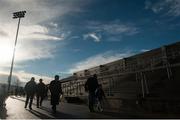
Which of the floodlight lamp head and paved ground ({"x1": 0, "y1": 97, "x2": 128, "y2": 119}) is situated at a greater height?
the floodlight lamp head

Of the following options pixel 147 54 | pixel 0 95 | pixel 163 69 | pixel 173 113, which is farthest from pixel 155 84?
pixel 147 54

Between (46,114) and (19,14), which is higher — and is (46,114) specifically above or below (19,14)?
below

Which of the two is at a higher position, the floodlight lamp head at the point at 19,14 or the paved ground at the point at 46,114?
the floodlight lamp head at the point at 19,14

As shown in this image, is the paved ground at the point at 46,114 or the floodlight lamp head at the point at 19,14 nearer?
the paved ground at the point at 46,114

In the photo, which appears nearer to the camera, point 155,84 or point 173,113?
point 173,113

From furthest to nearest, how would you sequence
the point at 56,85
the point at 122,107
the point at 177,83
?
the point at 177,83
the point at 122,107
the point at 56,85

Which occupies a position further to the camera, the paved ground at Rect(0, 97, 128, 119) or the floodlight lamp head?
the floodlight lamp head

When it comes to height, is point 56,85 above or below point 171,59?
below

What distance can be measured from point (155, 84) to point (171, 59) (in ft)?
16.5

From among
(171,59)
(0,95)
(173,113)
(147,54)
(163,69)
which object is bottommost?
(173,113)

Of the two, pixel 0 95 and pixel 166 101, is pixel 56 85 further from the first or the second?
pixel 166 101

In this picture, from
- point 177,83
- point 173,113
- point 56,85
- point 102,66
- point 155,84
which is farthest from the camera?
point 102,66

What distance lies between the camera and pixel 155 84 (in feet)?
55.1

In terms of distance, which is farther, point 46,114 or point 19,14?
point 19,14
